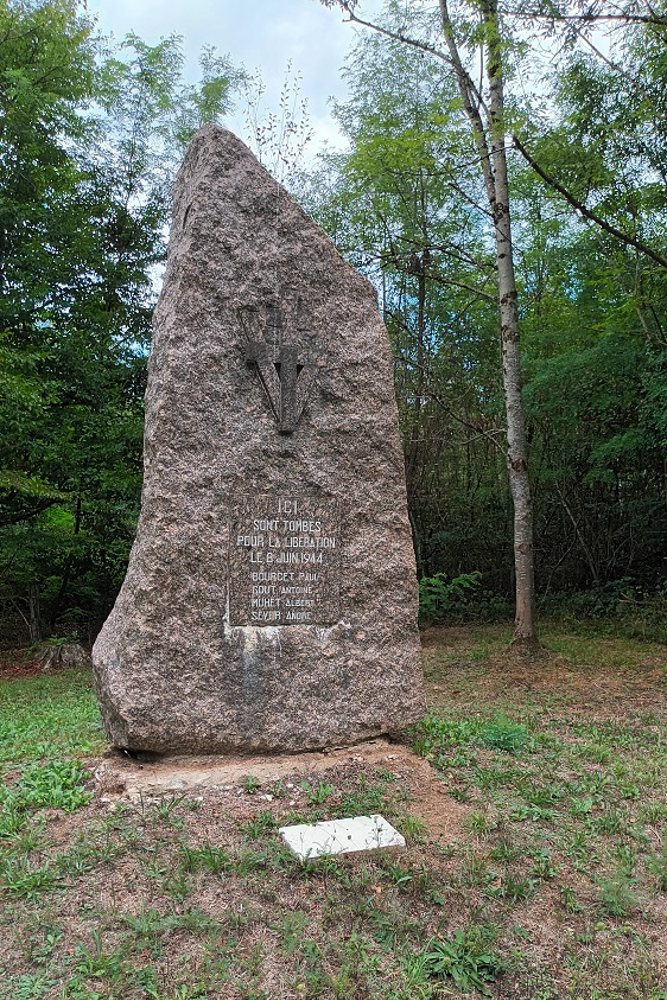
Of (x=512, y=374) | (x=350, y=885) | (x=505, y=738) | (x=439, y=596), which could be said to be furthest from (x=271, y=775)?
(x=439, y=596)

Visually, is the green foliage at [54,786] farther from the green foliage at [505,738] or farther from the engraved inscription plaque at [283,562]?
the green foliage at [505,738]

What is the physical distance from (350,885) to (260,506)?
196 centimetres

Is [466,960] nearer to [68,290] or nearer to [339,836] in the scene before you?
[339,836]

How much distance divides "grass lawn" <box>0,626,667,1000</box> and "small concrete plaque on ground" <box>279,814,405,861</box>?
54 millimetres

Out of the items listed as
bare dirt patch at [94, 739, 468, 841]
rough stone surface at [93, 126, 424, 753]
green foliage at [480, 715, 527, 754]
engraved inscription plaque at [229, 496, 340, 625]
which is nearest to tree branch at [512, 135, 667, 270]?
rough stone surface at [93, 126, 424, 753]

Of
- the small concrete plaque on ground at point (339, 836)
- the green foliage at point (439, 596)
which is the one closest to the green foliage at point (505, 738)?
the small concrete plaque on ground at point (339, 836)

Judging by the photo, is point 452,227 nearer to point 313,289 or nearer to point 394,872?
point 313,289

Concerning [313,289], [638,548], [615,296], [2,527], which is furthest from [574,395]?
[2,527]

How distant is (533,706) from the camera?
6.36m

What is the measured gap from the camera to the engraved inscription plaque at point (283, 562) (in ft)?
13.7

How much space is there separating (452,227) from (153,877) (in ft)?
36.2

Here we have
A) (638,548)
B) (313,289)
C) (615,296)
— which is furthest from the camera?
(638,548)

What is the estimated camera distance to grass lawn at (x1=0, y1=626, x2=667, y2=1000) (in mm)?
2680

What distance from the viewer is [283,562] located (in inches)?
168
